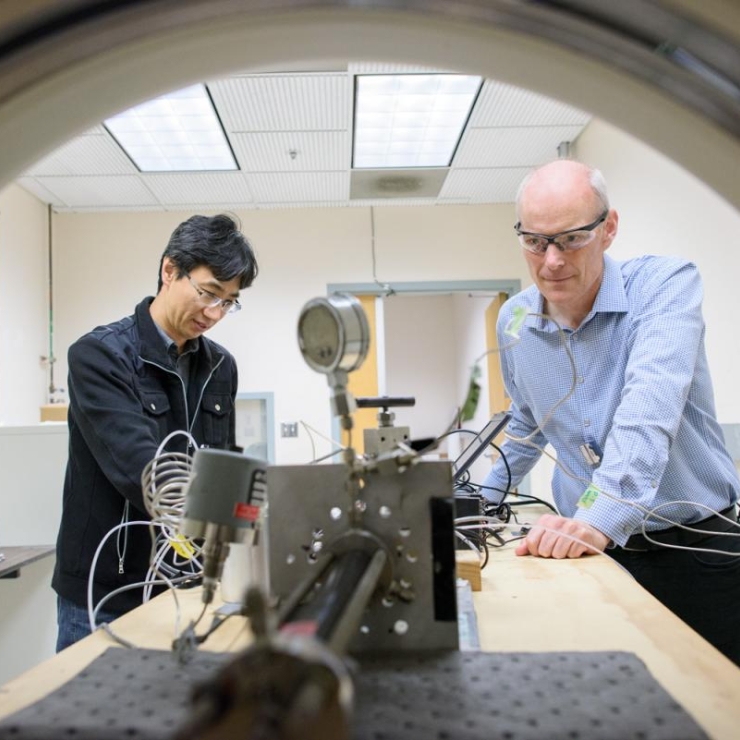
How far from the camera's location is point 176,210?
4.47 meters

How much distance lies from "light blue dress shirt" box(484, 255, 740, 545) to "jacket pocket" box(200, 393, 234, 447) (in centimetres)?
72

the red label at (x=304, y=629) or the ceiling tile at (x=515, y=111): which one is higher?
the ceiling tile at (x=515, y=111)

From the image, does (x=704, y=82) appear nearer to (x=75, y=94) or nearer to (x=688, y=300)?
(x=75, y=94)

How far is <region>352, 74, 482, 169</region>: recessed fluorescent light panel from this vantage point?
298 cm

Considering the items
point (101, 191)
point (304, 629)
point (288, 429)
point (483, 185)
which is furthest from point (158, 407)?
point (483, 185)

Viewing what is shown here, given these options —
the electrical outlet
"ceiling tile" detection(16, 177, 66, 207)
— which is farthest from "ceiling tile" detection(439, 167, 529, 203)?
"ceiling tile" detection(16, 177, 66, 207)

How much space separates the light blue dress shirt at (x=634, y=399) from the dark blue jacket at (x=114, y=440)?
80cm

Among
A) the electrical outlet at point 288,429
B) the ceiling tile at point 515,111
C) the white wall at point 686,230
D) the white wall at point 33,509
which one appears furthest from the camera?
the electrical outlet at point 288,429

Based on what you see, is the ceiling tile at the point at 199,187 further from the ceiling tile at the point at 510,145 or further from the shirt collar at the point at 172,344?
the shirt collar at the point at 172,344

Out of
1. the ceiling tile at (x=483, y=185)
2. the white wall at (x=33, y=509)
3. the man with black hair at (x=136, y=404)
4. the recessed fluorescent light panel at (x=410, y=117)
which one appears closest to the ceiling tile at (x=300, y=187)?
the recessed fluorescent light panel at (x=410, y=117)

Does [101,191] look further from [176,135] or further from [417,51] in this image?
[417,51]

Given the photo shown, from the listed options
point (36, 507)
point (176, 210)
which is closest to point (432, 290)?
point (176, 210)

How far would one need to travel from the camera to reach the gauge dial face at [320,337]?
58 centimetres

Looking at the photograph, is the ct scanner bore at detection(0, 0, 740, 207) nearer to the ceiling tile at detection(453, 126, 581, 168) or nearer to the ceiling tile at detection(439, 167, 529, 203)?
the ceiling tile at detection(453, 126, 581, 168)
